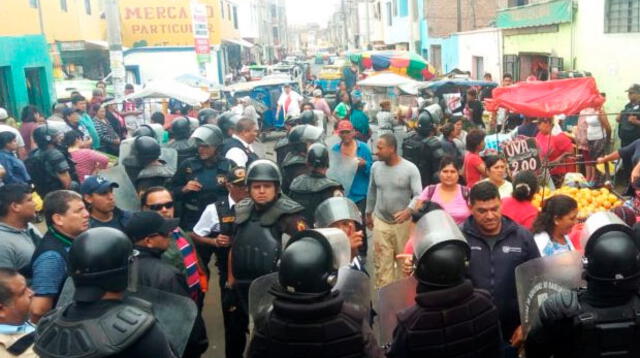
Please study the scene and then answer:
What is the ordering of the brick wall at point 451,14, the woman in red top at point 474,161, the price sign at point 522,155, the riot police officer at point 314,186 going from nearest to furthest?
the riot police officer at point 314,186 → the woman in red top at point 474,161 → the price sign at point 522,155 → the brick wall at point 451,14

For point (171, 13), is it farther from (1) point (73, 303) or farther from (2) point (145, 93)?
(1) point (73, 303)

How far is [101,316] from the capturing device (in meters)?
2.55

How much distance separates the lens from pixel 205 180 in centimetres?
614

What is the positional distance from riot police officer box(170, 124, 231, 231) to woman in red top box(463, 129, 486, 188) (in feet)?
8.24

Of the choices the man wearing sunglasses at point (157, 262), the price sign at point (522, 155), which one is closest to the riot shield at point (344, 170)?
the price sign at point (522, 155)

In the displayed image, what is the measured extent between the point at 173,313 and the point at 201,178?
3.08 meters

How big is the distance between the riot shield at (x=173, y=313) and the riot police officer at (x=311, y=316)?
1.64 feet

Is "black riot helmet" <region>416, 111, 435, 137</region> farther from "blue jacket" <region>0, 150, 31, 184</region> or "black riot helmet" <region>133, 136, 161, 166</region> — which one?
"blue jacket" <region>0, 150, 31, 184</region>

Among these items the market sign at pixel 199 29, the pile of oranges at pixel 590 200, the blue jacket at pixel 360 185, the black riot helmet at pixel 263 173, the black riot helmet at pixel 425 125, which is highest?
the market sign at pixel 199 29

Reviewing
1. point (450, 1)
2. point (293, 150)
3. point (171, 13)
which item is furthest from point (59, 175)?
point (450, 1)

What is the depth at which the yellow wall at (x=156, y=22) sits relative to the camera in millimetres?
28328

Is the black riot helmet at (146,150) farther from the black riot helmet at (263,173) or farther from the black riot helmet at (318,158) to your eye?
the black riot helmet at (263,173)

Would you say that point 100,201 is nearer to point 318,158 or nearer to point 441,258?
point 318,158

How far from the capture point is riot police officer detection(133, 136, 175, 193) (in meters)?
6.06
